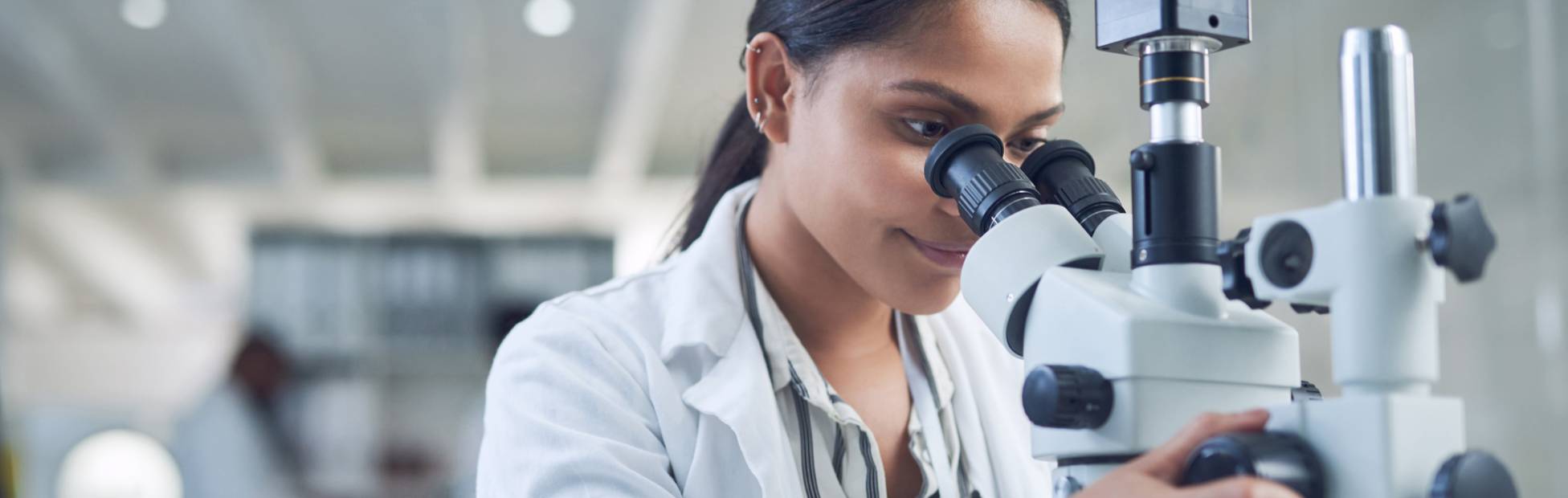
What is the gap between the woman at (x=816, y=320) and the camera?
1.07 meters

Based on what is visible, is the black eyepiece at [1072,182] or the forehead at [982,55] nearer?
the black eyepiece at [1072,182]

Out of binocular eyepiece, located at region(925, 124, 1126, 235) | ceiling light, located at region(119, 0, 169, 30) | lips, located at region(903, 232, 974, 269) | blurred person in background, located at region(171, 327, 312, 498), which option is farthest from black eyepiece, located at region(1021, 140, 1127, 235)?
ceiling light, located at region(119, 0, 169, 30)

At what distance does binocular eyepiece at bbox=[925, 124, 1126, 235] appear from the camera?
34.0 inches

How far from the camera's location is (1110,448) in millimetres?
707

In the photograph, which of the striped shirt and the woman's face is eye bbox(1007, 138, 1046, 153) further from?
the striped shirt

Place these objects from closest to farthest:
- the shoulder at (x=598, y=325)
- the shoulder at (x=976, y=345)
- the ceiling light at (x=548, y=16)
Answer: the shoulder at (x=598, y=325), the shoulder at (x=976, y=345), the ceiling light at (x=548, y=16)

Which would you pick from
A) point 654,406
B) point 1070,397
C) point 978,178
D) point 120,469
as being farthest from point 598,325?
point 120,469

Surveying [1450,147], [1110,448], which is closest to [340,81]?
[1450,147]

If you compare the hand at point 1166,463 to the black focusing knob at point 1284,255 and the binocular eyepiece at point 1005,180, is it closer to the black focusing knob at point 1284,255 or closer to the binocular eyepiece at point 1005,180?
the black focusing knob at point 1284,255

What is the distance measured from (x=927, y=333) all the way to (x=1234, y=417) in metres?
0.78

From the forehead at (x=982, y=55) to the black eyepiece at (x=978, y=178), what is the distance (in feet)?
0.39

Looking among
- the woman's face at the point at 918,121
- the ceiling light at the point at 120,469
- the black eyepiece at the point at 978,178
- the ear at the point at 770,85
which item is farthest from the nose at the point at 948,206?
the ceiling light at the point at 120,469

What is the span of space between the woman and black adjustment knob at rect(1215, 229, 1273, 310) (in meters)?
0.37

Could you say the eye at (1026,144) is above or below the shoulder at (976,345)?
above
